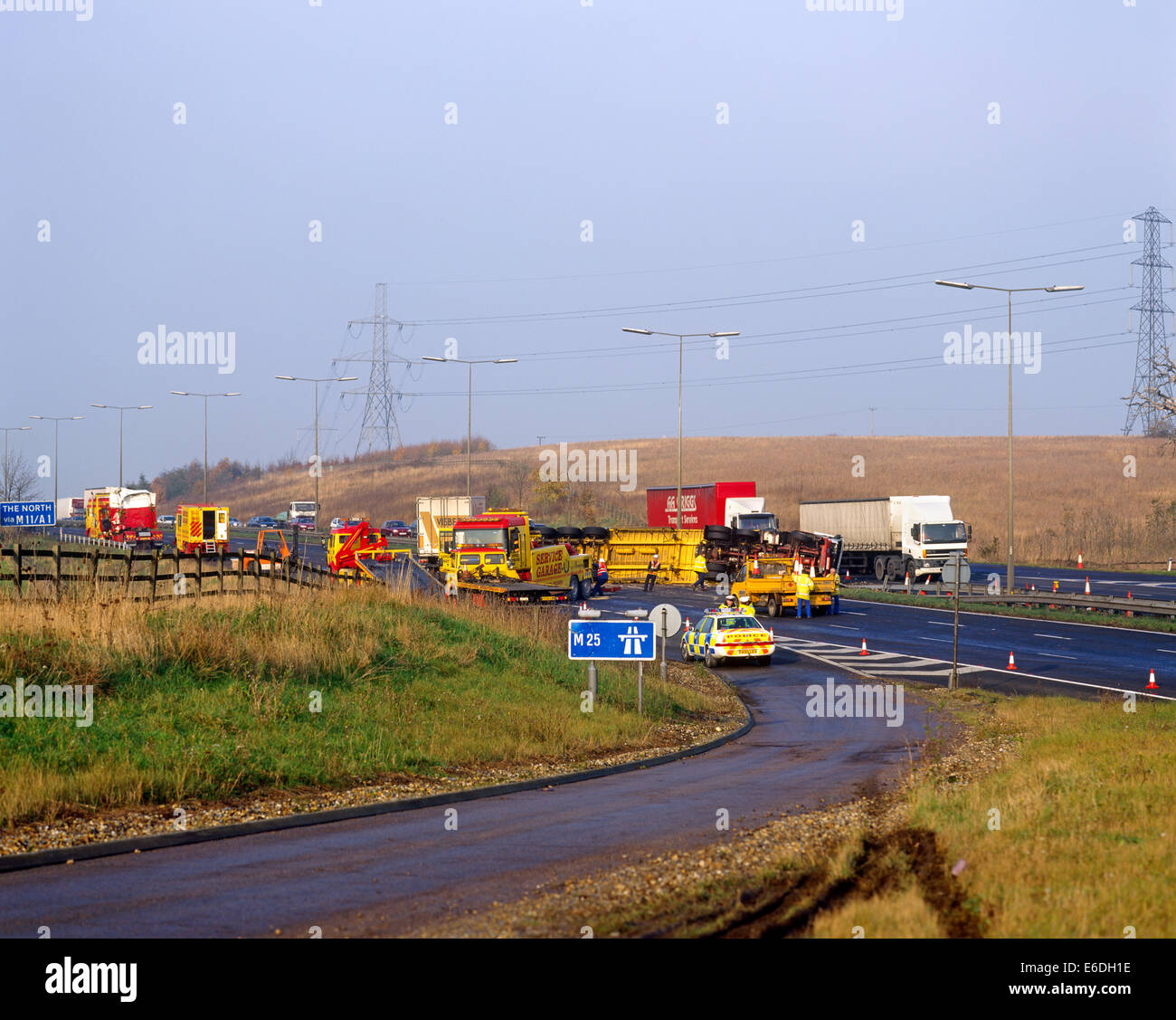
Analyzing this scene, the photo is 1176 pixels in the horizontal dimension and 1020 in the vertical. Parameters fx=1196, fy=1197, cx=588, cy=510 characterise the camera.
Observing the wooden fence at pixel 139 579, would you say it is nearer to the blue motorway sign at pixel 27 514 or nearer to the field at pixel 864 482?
the blue motorway sign at pixel 27 514

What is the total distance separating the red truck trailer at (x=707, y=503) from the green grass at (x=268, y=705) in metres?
37.5

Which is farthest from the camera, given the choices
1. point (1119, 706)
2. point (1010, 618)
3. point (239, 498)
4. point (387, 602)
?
point (239, 498)

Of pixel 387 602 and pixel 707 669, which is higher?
pixel 387 602

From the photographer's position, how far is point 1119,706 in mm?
21156

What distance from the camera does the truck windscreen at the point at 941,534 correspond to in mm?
56750

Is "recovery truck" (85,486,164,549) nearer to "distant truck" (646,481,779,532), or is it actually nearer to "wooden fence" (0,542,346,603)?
"distant truck" (646,481,779,532)

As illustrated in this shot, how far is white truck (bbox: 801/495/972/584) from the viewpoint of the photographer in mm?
56750

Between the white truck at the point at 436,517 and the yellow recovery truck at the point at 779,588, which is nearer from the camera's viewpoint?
the yellow recovery truck at the point at 779,588

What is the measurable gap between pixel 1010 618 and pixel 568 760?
95.3ft

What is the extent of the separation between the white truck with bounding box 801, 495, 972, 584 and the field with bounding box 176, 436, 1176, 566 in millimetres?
11834

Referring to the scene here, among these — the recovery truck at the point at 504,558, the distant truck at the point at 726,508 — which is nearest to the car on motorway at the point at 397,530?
the distant truck at the point at 726,508
